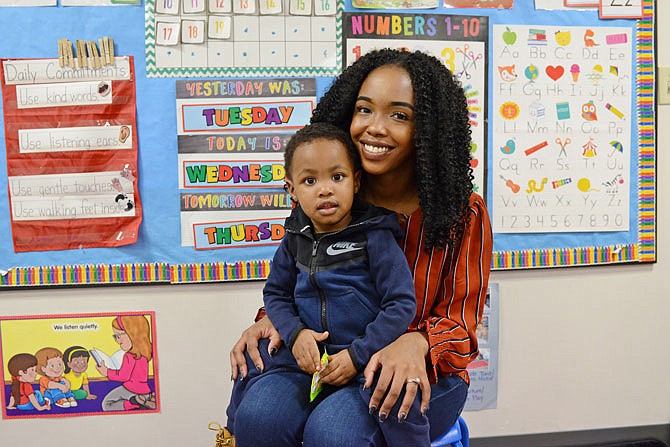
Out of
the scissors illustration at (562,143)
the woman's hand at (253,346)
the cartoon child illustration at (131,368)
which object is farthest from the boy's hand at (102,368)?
the scissors illustration at (562,143)

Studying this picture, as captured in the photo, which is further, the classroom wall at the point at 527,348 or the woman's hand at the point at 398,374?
the classroom wall at the point at 527,348

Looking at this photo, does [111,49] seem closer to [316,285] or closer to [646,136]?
[316,285]

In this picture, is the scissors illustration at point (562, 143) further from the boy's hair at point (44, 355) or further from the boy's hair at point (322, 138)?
the boy's hair at point (44, 355)

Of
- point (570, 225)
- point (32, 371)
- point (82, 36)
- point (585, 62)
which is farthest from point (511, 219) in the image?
point (32, 371)

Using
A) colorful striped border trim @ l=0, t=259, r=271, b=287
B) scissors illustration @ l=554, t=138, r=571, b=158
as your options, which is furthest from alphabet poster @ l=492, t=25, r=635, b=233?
colorful striped border trim @ l=0, t=259, r=271, b=287

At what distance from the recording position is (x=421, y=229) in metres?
1.31

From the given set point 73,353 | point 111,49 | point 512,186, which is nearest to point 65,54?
point 111,49

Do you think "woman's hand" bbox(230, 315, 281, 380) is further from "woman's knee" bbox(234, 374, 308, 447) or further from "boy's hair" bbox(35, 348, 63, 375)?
"boy's hair" bbox(35, 348, 63, 375)

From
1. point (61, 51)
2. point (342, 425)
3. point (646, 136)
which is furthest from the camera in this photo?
point (646, 136)

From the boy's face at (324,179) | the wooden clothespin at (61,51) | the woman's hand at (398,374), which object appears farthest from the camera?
the wooden clothespin at (61,51)

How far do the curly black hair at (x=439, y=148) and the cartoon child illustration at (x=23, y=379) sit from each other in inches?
58.3

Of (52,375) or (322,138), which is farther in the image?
(52,375)

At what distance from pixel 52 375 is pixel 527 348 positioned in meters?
1.66

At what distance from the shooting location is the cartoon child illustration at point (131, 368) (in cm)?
200
